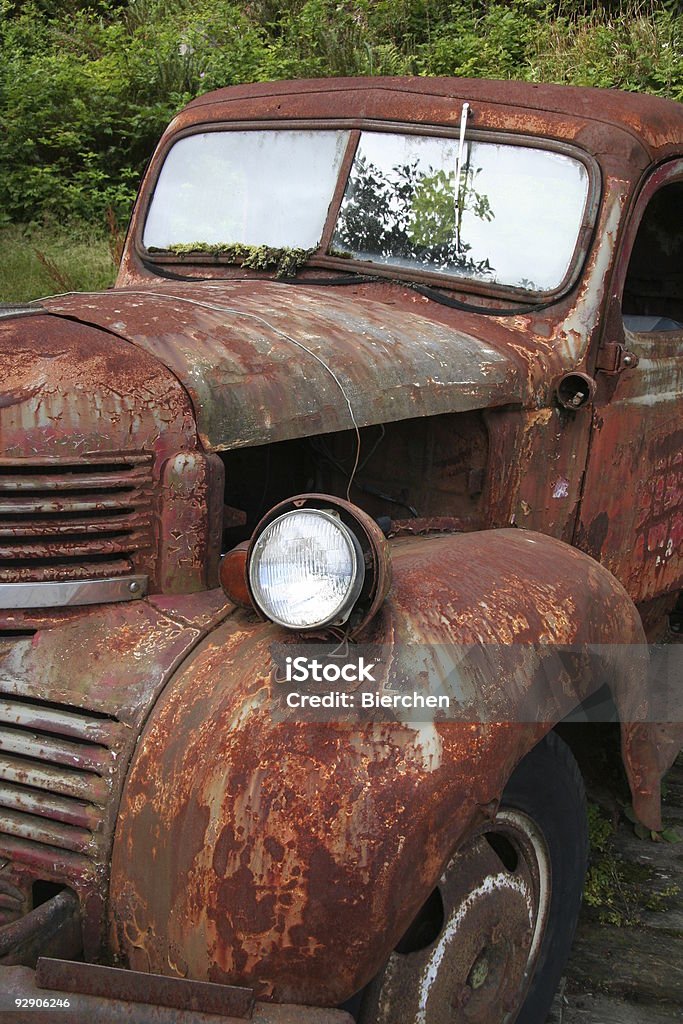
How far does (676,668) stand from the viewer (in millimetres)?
3693

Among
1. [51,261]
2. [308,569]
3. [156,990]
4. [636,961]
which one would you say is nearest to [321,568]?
[308,569]

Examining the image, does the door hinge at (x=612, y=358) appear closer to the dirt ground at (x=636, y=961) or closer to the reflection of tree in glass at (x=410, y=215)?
the reflection of tree in glass at (x=410, y=215)

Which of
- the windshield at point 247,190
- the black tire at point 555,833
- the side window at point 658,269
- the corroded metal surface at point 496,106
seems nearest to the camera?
the black tire at point 555,833

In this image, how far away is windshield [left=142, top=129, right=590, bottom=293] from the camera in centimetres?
301

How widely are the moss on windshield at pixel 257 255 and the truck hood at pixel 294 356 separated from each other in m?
0.21

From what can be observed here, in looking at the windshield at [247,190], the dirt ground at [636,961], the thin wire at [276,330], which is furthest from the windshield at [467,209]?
the dirt ground at [636,961]

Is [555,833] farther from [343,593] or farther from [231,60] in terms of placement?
[231,60]

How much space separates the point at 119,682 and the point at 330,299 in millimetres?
1360

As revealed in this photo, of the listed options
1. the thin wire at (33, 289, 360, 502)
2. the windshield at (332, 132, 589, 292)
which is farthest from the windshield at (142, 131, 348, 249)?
the thin wire at (33, 289, 360, 502)

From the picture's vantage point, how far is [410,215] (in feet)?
10.2

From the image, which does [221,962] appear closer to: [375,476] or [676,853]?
[375,476]

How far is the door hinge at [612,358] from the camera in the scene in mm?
2973

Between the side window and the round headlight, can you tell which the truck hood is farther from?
the side window

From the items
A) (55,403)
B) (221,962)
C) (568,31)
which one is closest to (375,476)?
(55,403)
